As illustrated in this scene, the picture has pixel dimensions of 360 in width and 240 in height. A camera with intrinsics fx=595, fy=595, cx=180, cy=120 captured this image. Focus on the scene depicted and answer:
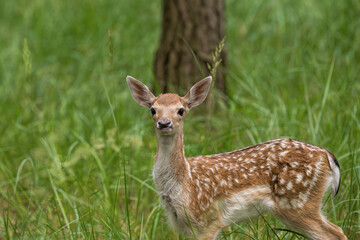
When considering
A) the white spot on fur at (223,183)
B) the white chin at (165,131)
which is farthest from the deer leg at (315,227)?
the white chin at (165,131)

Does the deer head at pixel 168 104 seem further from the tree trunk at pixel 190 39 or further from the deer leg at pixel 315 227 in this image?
the tree trunk at pixel 190 39

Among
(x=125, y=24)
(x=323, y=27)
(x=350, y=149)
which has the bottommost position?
(x=350, y=149)

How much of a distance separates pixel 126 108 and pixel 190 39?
107 cm

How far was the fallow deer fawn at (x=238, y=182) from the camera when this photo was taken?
4090 mm

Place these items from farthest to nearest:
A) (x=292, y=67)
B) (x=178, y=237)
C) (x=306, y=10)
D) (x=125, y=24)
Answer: (x=125, y=24), (x=306, y=10), (x=292, y=67), (x=178, y=237)

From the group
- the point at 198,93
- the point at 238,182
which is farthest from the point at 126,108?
the point at 238,182

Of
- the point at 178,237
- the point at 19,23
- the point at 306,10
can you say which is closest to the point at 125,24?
the point at 19,23

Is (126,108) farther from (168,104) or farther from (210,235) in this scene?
(210,235)

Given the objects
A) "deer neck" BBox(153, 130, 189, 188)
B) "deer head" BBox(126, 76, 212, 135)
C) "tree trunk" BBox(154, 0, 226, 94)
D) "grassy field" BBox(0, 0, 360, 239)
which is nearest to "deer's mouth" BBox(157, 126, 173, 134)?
"deer head" BBox(126, 76, 212, 135)

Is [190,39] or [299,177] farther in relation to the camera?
[190,39]

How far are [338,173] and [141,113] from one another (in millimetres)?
2683

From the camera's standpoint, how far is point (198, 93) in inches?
172

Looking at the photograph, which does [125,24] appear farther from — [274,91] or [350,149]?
[350,149]

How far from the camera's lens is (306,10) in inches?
322
